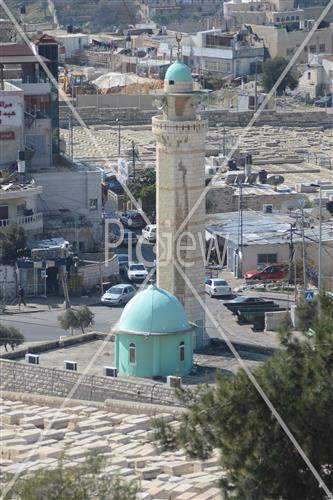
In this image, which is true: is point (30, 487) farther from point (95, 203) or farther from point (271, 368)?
point (95, 203)

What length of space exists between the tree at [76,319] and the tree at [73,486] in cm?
1089

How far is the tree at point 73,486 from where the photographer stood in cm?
1741

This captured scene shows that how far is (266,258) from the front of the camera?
3478 cm

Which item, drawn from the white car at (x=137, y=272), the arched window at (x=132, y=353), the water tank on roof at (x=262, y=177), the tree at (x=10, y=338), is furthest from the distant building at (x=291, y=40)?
the arched window at (x=132, y=353)

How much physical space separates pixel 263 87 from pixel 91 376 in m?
44.8

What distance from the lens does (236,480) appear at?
1773 cm

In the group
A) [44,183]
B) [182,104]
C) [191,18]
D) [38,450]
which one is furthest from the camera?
[191,18]

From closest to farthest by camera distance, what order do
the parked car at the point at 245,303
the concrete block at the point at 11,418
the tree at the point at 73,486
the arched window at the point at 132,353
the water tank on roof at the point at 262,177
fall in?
the tree at the point at 73,486 → the concrete block at the point at 11,418 → the arched window at the point at 132,353 → the parked car at the point at 245,303 → the water tank on roof at the point at 262,177

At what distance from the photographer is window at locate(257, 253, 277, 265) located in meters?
34.7

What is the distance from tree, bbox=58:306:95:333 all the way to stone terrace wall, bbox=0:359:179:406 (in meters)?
2.84

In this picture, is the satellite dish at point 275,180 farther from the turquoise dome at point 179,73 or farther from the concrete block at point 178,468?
the concrete block at point 178,468

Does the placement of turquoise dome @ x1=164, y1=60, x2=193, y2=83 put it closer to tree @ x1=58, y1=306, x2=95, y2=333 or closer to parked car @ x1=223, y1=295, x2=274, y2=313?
tree @ x1=58, y1=306, x2=95, y2=333

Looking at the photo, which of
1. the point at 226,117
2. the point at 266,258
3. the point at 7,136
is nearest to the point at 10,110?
the point at 7,136

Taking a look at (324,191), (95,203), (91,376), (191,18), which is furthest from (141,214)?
(191,18)
